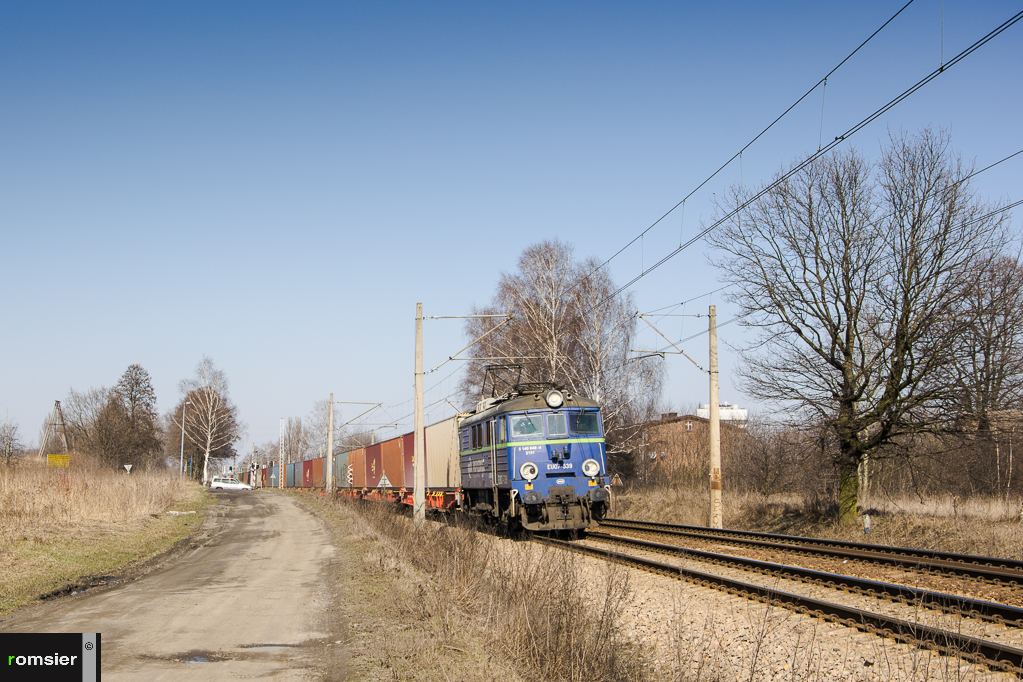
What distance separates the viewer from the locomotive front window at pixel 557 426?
57.7ft

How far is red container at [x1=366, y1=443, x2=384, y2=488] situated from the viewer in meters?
32.7

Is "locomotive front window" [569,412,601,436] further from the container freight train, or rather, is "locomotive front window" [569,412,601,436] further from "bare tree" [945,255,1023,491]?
"bare tree" [945,255,1023,491]

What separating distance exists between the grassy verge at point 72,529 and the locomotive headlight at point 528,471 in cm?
771

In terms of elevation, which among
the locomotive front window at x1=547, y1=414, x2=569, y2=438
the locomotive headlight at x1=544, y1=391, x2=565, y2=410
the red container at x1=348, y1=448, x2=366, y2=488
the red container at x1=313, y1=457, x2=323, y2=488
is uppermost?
the locomotive headlight at x1=544, y1=391, x2=565, y2=410

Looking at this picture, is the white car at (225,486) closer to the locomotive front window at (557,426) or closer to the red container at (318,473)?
the red container at (318,473)

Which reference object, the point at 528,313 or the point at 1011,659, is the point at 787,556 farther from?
the point at 528,313

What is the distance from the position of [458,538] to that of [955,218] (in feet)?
47.1

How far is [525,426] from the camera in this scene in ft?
57.3

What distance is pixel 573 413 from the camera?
17906mm

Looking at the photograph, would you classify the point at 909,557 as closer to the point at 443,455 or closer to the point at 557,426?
the point at 557,426

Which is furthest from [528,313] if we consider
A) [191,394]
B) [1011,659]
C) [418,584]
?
[191,394]

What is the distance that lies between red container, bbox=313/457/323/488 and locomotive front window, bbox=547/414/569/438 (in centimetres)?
3791

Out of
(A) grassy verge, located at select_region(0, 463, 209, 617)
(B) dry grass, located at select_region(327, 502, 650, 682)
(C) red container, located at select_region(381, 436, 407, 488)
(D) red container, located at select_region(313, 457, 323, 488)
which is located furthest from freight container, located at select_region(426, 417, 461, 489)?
(D) red container, located at select_region(313, 457, 323, 488)

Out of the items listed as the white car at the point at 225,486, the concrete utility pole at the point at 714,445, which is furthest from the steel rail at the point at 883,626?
the white car at the point at 225,486
